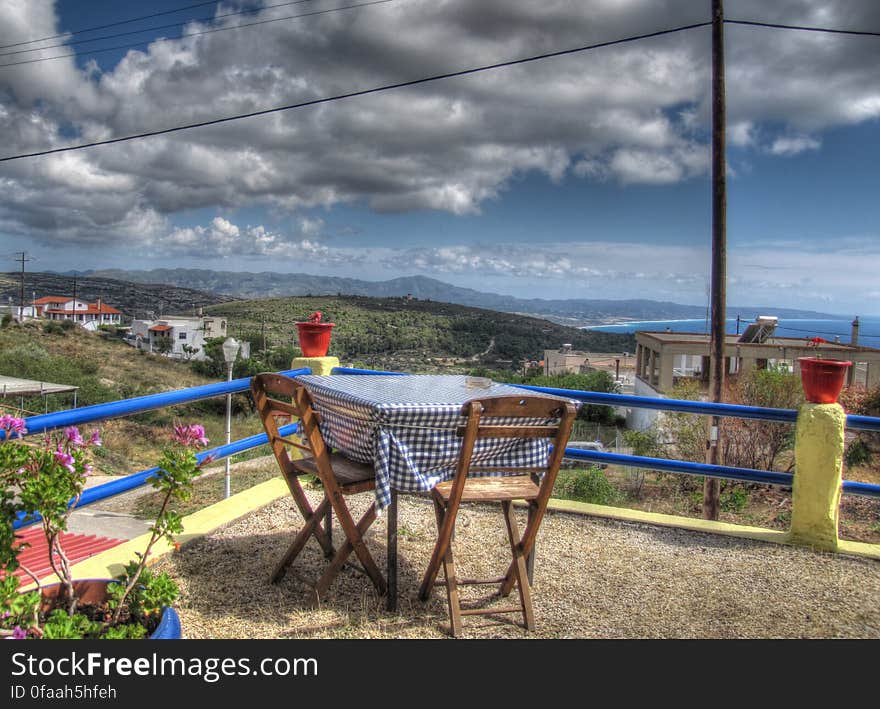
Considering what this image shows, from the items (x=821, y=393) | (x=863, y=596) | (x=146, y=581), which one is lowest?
(x=863, y=596)

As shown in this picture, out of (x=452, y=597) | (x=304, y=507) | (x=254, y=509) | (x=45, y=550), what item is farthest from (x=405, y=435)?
(x=45, y=550)

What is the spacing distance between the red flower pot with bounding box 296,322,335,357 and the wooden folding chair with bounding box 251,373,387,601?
1.50 m

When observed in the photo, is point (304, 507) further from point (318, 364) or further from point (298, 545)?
point (318, 364)

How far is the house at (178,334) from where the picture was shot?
5944 cm

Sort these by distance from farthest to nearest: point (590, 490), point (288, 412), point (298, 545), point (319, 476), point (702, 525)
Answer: point (590, 490) < point (702, 525) < point (298, 545) < point (288, 412) < point (319, 476)

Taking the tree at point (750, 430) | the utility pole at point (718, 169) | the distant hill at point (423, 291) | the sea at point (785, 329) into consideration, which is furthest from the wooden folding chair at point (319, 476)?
the distant hill at point (423, 291)

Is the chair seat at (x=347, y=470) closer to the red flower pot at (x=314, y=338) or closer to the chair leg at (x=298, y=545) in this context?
the chair leg at (x=298, y=545)

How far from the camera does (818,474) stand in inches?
136

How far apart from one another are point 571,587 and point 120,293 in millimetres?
80353

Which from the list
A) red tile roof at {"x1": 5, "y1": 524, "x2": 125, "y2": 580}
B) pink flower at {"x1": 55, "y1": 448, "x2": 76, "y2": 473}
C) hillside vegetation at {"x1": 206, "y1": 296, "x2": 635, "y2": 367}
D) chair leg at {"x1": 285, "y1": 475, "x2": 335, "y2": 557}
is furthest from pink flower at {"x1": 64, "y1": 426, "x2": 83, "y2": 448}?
hillside vegetation at {"x1": 206, "y1": 296, "x2": 635, "y2": 367}
